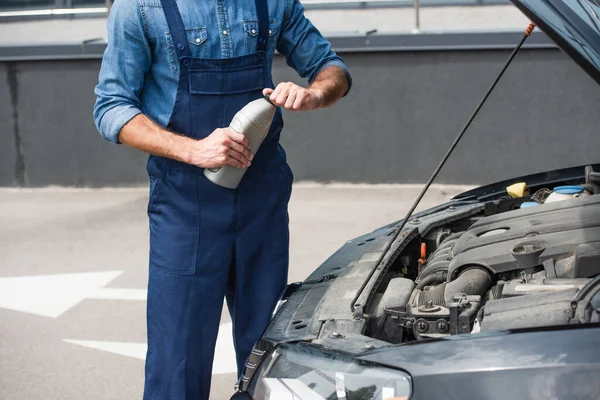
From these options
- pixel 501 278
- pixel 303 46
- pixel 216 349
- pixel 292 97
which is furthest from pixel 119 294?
pixel 501 278

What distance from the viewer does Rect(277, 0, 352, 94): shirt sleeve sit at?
3.17 meters

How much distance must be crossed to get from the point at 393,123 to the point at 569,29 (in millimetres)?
5249

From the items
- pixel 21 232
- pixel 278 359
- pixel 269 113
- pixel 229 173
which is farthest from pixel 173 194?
pixel 21 232

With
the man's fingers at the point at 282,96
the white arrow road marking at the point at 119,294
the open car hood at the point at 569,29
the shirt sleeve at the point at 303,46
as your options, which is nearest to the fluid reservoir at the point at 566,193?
the shirt sleeve at the point at 303,46

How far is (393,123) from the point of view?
24.6 feet

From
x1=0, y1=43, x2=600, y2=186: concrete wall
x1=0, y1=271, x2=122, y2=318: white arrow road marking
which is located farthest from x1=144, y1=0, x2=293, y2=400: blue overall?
x1=0, y1=43, x2=600, y2=186: concrete wall

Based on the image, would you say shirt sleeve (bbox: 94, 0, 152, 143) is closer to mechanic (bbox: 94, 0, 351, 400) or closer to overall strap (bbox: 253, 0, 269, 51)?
mechanic (bbox: 94, 0, 351, 400)

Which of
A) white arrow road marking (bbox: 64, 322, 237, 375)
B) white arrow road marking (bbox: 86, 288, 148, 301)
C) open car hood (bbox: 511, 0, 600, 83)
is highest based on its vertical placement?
open car hood (bbox: 511, 0, 600, 83)

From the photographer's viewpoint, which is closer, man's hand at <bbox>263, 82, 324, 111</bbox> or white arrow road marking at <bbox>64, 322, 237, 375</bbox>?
man's hand at <bbox>263, 82, 324, 111</bbox>

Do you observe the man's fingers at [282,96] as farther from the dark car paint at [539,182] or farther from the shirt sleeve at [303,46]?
the dark car paint at [539,182]

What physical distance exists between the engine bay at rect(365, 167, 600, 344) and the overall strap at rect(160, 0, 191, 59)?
955mm

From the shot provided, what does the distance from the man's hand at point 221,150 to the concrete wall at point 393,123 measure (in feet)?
15.5

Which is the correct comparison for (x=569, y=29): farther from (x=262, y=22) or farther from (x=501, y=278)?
(x=262, y=22)

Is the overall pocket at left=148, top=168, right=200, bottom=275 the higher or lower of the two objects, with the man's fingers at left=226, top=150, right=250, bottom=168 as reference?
lower
